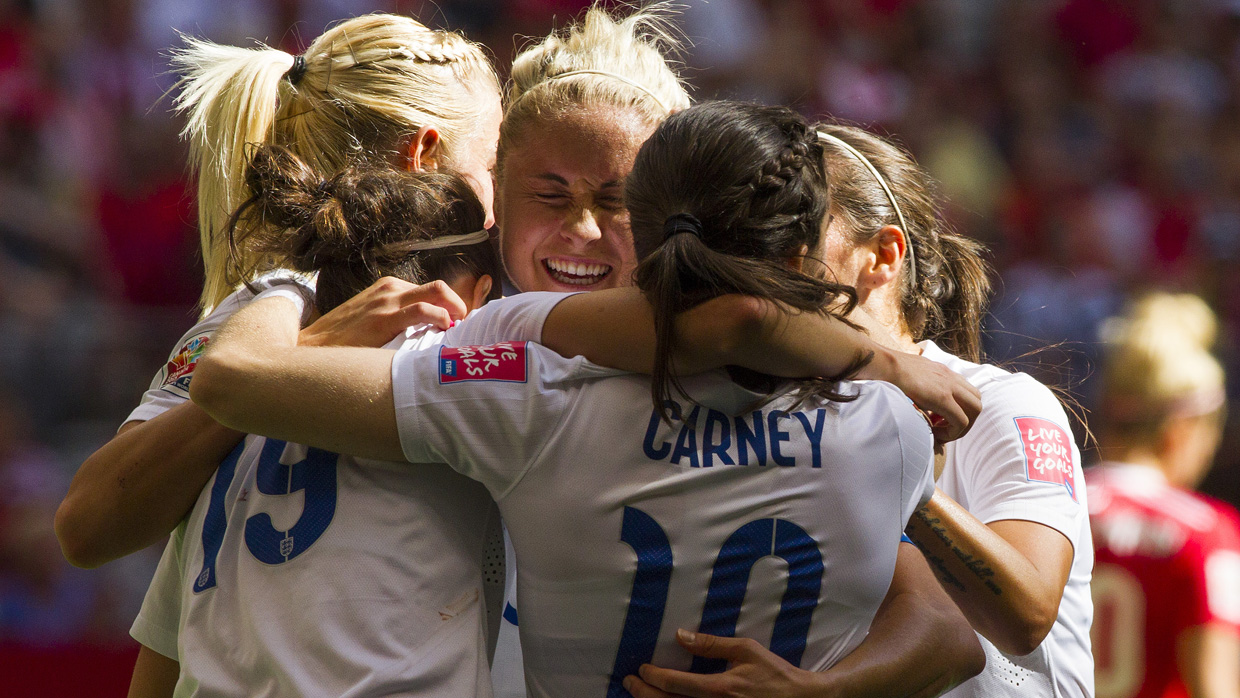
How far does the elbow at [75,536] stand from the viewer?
1671 millimetres

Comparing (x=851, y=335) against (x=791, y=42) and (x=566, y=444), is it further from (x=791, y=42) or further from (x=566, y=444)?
(x=791, y=42)

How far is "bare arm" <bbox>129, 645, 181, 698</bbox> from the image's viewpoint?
1863 mm

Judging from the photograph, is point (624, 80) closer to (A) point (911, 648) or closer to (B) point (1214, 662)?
(A) point (911, 648)

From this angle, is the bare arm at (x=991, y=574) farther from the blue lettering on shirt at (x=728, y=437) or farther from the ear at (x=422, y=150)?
the ear at (x=422, y=150)

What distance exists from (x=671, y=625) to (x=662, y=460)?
21 centimetres

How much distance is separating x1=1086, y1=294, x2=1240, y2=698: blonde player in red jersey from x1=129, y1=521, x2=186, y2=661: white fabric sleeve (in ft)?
9.18

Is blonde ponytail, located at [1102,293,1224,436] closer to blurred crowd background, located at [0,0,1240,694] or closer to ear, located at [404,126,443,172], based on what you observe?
blurred crowd background, located at [0,0,1240,694]

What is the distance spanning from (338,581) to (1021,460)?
1096 mm

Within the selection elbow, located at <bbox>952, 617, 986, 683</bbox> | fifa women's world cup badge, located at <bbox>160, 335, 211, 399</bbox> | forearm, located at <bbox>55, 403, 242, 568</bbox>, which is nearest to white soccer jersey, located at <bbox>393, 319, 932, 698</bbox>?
elbow, located at <bbox>952, 617, 986, 683</bbox>

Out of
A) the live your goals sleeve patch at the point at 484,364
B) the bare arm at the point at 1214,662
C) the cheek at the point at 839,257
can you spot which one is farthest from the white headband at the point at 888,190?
the bare arm at the point at 1214,662

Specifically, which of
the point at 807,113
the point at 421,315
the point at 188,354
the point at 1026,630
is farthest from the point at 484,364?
the point at 807,113

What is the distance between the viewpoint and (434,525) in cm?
153

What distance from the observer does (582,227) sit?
2.11m

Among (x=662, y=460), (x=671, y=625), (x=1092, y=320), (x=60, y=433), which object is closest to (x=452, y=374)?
(x=662, y=460)
